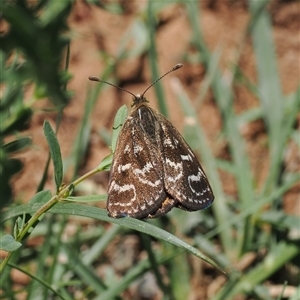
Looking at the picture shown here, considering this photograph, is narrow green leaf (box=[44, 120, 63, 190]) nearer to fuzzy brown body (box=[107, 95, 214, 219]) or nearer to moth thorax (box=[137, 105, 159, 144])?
fuzzy brown body (box=[107, 95, 214, 219])

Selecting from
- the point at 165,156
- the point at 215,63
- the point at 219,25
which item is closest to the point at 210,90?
the point at 215,63

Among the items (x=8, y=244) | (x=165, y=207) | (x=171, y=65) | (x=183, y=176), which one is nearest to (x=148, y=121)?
(x=183, y=176)

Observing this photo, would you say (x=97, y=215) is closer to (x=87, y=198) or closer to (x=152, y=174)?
(x=87, y=198)

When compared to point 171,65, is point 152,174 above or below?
above

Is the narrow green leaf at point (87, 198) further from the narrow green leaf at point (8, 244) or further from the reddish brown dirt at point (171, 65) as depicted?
the reddish brown dirt at point (171, 65)

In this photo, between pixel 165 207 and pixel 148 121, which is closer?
pixel 165 207

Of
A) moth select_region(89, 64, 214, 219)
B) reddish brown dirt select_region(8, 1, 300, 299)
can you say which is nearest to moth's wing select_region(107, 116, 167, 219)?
moth select_region(89, 64, 214, 219)
